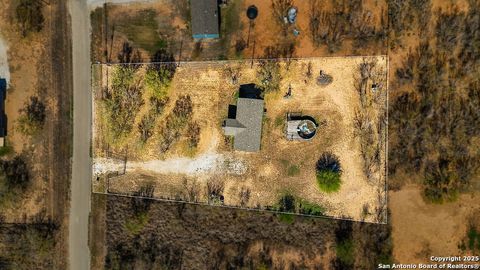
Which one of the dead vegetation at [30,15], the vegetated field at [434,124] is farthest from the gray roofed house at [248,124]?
the dead vegetation at [30,15]

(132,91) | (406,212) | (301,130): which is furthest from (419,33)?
(132,91)

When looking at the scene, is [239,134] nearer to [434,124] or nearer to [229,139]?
[229,139]

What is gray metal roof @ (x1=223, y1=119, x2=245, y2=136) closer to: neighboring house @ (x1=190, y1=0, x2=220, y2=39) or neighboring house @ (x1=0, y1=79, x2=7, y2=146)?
neighboring house @ (x1=190, y1=0, x2=220, y2=39)

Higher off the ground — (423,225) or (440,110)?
(440,110)

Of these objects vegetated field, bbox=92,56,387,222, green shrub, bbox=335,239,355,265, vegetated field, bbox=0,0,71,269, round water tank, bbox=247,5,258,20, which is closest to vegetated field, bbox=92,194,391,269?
green shrub, bbox=335,239,355,265

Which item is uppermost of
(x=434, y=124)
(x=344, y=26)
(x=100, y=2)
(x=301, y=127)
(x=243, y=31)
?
(x=100, y=2)

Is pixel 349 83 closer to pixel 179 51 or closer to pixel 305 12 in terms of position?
pixel 305 12

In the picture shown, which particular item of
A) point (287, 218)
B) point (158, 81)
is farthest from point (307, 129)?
point (158, 81)
